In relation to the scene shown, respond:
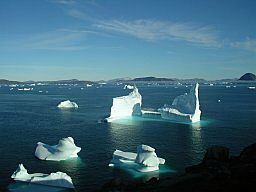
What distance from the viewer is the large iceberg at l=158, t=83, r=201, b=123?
5741cm

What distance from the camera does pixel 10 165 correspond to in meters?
33.0

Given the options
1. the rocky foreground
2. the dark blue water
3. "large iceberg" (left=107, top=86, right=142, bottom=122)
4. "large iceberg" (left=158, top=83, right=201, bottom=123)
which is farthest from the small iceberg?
the rocky foreground

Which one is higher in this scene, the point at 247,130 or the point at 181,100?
the point at 181,100

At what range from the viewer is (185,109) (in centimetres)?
5938

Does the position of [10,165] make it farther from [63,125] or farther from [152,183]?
[63,125]

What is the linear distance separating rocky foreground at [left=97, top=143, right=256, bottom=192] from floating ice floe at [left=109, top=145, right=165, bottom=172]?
13.6 ft

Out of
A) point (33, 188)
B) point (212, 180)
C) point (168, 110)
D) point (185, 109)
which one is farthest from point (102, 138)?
point (212, 180)

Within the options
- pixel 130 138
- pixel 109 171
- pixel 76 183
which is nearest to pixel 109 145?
pixel 130 138

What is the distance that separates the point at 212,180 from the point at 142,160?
9507mm

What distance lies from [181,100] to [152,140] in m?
17.3

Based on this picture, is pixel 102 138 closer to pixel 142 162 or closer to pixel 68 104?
pixel 142 162

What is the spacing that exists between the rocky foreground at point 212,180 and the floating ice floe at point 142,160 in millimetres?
4150

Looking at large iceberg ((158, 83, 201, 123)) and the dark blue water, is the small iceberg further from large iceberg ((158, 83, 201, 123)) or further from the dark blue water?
large iceberg ((158, 83, 201, 123))

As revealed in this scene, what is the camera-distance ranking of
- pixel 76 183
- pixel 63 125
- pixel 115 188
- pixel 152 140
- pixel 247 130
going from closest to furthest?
pixel 115 188 → pixel 76 183 → pixel 152 140 → pixel 247 130 → pixel 63 125
